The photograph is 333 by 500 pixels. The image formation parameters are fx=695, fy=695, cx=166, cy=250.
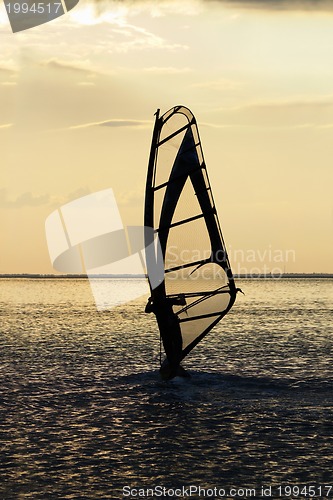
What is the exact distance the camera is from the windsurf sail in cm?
2767

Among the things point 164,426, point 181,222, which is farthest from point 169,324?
point 164,426

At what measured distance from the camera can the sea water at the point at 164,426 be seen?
18.2 m

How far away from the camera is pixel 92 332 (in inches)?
2692

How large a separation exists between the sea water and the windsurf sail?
4637 mm

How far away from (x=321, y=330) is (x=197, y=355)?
2766 cm

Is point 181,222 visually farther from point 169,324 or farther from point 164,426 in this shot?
point 164,426

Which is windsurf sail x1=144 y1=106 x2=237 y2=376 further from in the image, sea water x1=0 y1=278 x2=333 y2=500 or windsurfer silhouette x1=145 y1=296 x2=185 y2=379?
sea water x1=0 y1=278 x2=333 y2=500

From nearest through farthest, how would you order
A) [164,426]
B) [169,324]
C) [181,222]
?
[164,426], [181,222], [169,324]

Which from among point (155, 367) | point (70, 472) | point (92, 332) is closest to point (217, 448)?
point (70, 472)

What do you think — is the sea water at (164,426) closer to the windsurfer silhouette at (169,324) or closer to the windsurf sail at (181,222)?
the windsurfer silhouette at (169,324)

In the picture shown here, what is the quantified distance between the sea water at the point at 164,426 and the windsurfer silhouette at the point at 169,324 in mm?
1819

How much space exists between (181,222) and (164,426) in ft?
26.4

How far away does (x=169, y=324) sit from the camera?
94.9 ft

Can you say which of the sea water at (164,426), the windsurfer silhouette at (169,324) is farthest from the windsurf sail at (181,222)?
the sea water at (164,426)
